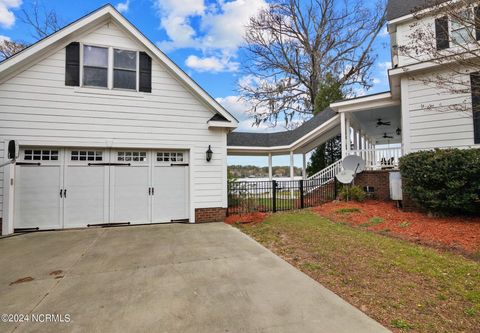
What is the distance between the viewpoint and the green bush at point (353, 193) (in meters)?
10.0

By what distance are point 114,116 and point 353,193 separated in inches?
362

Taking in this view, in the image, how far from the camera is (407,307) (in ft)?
9.46

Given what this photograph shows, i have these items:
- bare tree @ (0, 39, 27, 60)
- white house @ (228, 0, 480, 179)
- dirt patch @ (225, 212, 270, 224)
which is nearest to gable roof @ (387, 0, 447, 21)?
white house @ (228, 0, 480, 179)

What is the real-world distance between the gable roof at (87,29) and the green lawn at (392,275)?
472cm

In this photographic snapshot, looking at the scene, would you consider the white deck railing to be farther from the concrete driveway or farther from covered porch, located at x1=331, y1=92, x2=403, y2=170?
the concrete driveway

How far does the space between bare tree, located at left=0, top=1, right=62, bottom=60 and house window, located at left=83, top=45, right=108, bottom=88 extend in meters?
9.82

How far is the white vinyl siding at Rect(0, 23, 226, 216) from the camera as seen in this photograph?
22.8ft

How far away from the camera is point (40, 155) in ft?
23.6

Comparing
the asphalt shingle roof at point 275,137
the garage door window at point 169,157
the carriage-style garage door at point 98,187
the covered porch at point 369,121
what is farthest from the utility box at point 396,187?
the garage door window at point 169,157

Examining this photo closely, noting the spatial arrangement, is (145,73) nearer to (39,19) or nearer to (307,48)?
(39,19)

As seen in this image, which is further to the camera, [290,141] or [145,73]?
[290,141]

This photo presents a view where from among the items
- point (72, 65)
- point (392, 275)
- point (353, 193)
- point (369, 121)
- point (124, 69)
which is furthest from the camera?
point (369, 121)

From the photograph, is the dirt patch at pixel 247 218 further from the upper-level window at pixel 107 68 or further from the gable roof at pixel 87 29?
the upper-level window at pixel 107 68

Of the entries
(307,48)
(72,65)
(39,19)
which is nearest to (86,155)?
(72,65)
